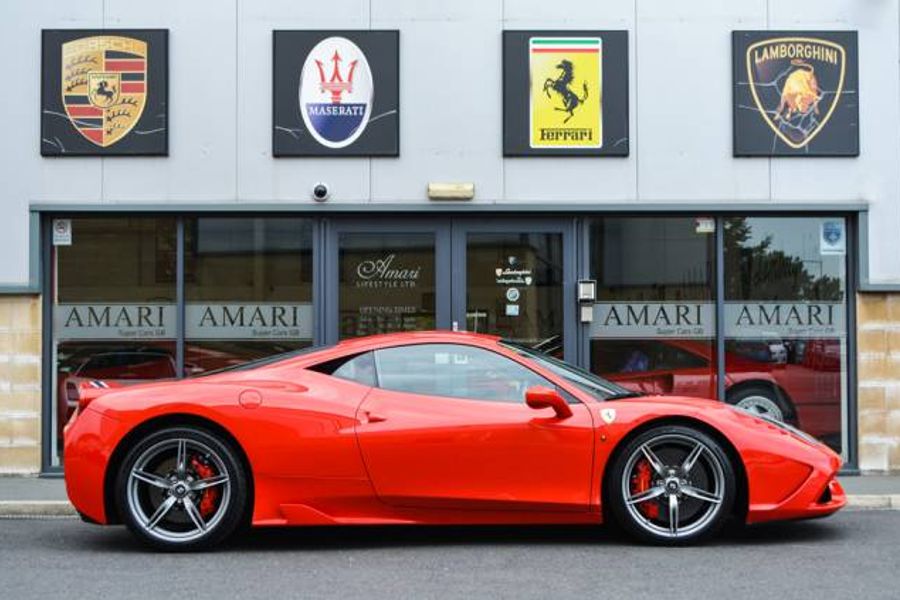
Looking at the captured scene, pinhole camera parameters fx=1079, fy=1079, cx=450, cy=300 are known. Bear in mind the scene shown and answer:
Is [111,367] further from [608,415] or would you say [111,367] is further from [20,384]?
[608,415]

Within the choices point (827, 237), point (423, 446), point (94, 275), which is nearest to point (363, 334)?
point (94, 275)

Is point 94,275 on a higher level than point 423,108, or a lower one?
lower

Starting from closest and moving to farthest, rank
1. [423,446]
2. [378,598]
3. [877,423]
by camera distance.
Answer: [378,598], [423,446], [877,423]

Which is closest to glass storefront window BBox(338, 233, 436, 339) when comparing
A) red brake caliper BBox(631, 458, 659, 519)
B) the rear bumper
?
red brake caliper BBox(631, 458, 659, 519)

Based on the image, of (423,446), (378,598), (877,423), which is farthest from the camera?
(877,423)

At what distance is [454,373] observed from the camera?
6.77 metres

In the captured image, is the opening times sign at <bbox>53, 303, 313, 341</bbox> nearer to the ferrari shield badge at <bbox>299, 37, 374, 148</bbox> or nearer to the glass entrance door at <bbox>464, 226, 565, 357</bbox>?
the glass entrance door at <bbox>464, 226, 565, 357</bbox>

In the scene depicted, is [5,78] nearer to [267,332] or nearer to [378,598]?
[267,332]

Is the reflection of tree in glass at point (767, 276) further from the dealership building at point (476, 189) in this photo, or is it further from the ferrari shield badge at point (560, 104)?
the ferrari shield badge at point (560, 104)

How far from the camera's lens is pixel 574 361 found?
10250 millimetres

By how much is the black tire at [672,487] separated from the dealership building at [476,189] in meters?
3.63

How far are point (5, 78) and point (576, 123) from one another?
5381mm

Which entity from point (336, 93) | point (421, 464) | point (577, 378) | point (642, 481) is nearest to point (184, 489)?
point (421, 464)

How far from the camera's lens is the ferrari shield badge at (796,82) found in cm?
1020
